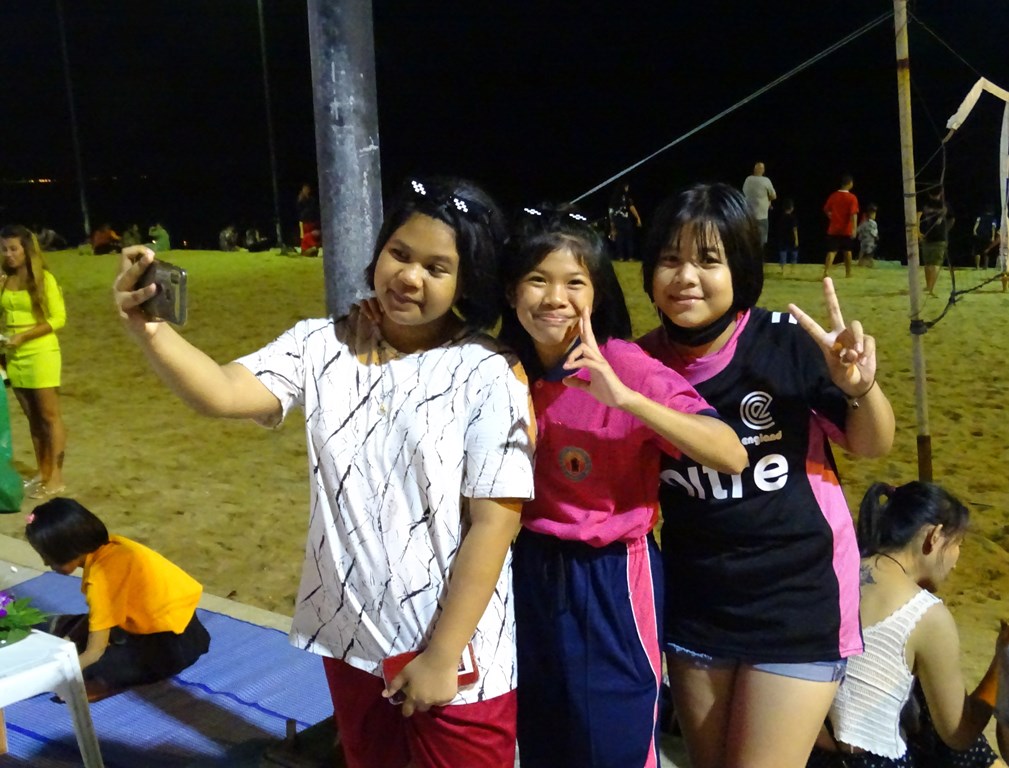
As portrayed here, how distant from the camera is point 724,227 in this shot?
1694mm

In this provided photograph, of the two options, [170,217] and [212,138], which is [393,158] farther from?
[170,217]

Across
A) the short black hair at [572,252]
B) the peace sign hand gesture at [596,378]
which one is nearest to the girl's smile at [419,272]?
the short black hair at [572,252]

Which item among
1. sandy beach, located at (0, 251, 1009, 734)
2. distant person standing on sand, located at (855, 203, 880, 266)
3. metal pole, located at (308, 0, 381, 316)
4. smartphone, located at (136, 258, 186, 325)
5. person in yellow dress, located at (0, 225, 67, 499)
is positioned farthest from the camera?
distant person standing on sand, located at (855, 203, 880, 266)

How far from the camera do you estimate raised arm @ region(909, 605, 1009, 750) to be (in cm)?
205

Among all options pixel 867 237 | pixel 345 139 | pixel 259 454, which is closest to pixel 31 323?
pixel 259 454

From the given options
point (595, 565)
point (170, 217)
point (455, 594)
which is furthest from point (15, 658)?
point (170, 217)

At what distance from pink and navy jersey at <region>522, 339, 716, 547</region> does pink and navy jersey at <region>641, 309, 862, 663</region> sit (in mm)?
100

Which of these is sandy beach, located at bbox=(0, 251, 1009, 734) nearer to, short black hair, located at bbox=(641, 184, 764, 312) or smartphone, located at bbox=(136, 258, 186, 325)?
short black hair, located at bbox=(641, 184, 764, 312)

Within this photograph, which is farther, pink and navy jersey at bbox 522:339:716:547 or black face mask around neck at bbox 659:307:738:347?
black face mask around neck at bbox 659:307:738:347

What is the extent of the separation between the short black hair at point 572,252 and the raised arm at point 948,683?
1.01 m

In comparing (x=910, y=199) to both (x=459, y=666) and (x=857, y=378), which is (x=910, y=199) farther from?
(x=459, y=666)

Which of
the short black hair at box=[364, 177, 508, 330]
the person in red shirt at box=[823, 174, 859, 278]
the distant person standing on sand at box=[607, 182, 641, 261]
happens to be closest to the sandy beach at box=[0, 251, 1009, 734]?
the person in red shirt at box=[823, 174, 859, 278]

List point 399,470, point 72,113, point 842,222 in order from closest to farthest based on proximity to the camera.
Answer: point 399,470 → point 842,222 → point 72,113

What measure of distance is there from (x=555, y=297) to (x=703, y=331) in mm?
310
